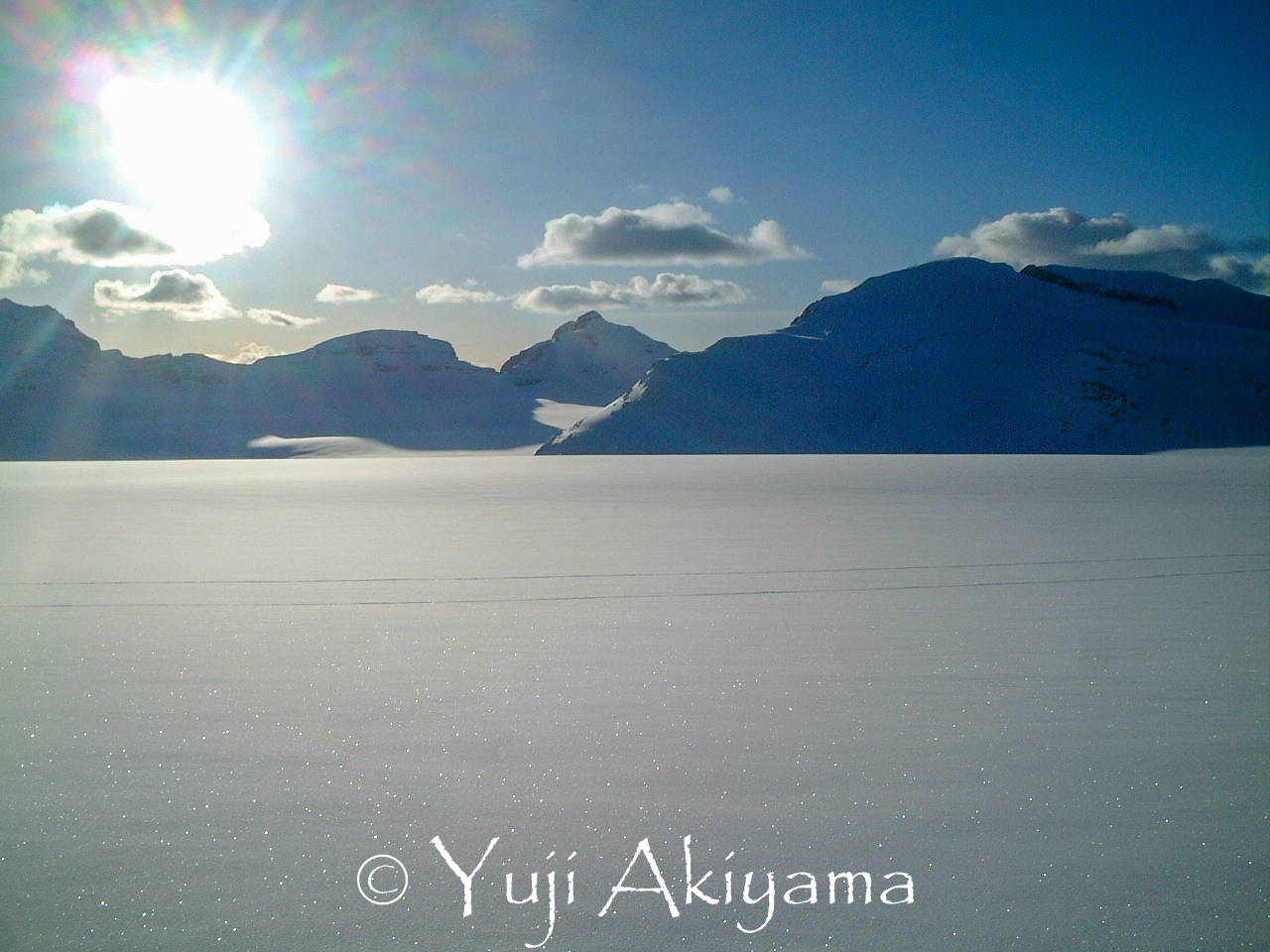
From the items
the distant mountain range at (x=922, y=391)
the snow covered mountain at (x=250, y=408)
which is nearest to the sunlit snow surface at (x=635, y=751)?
the distant mountain range at (x=922, y=391)

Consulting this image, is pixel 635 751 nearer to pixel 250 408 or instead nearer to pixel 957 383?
pixel 957 383

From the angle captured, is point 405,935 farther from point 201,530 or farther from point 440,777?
point 201,530

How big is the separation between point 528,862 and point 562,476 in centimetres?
2955

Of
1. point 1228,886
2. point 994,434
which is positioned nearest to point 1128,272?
point 994,434

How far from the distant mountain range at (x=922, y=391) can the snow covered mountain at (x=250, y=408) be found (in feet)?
3.01

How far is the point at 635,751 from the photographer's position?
4246 mm

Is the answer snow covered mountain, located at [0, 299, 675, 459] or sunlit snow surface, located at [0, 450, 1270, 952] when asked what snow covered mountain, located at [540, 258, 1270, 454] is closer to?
snow covered mountain, located at [0, 299, 675, 459]

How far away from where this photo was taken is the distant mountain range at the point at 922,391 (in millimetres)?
79625

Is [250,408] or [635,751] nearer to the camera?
[635,751]

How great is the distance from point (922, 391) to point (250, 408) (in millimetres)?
108161

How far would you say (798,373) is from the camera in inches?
3629

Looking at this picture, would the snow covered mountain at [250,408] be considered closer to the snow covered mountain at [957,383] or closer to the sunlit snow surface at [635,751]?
the snow covered mountain at [957,383]

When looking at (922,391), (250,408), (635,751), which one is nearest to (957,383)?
(922,391)

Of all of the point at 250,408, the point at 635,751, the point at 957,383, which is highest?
the point at 250,408
